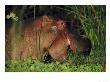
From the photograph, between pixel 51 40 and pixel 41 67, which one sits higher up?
pixel 51 40

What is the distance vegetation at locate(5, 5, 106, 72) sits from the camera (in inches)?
142

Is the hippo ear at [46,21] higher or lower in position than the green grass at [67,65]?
higher

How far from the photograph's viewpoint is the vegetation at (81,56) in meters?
3.60

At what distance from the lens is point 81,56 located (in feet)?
11.9

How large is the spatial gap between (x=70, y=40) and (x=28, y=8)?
1.84 feet
